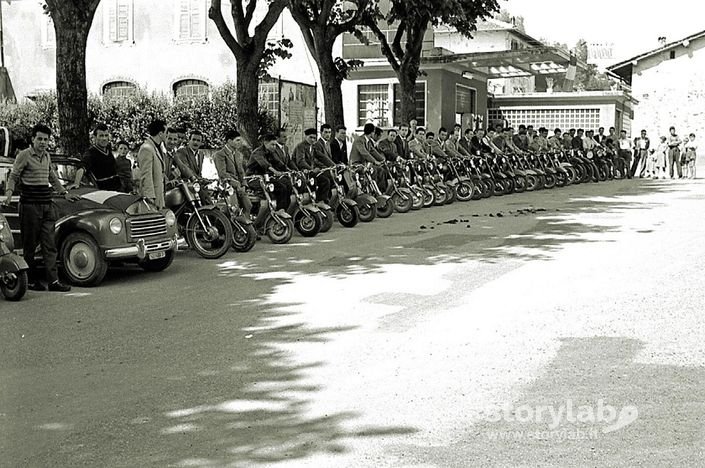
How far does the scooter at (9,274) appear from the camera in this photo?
31.0 ft

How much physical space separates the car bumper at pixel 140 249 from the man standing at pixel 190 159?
5.60 ft

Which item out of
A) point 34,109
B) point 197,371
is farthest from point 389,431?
point 34,109

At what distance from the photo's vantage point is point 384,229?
52.4 ft

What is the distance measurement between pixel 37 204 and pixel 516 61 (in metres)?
24.1

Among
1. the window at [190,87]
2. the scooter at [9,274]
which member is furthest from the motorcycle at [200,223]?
the window at [190,87]

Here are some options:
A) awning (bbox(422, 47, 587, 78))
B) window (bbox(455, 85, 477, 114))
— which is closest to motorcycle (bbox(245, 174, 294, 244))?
awning (bbox(422, 47, 587, 78))

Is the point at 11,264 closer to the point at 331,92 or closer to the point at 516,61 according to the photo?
the point at 331,92

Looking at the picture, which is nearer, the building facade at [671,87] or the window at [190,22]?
the window at [190,22]

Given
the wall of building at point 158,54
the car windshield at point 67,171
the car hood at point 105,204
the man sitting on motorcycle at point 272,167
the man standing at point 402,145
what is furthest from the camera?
the wall of building at point 158,54

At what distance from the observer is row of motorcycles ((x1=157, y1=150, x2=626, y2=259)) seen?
41.6 feet

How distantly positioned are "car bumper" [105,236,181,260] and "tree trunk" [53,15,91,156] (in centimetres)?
433

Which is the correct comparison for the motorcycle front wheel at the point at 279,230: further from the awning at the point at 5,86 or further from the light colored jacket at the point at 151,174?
the awning at the point at 5,86

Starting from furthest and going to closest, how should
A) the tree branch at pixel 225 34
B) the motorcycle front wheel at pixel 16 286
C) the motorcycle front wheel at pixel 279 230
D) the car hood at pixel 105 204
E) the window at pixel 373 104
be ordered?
1. the window at pixel 373 104
2. the tree branch at pixel 225 34
3. the motorcycle front wheel at pixel 279 230
4. the car hood at pixel 105 204
5. the motorcycle front wheel at pixel 16 286

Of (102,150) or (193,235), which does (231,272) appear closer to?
(193,235)
